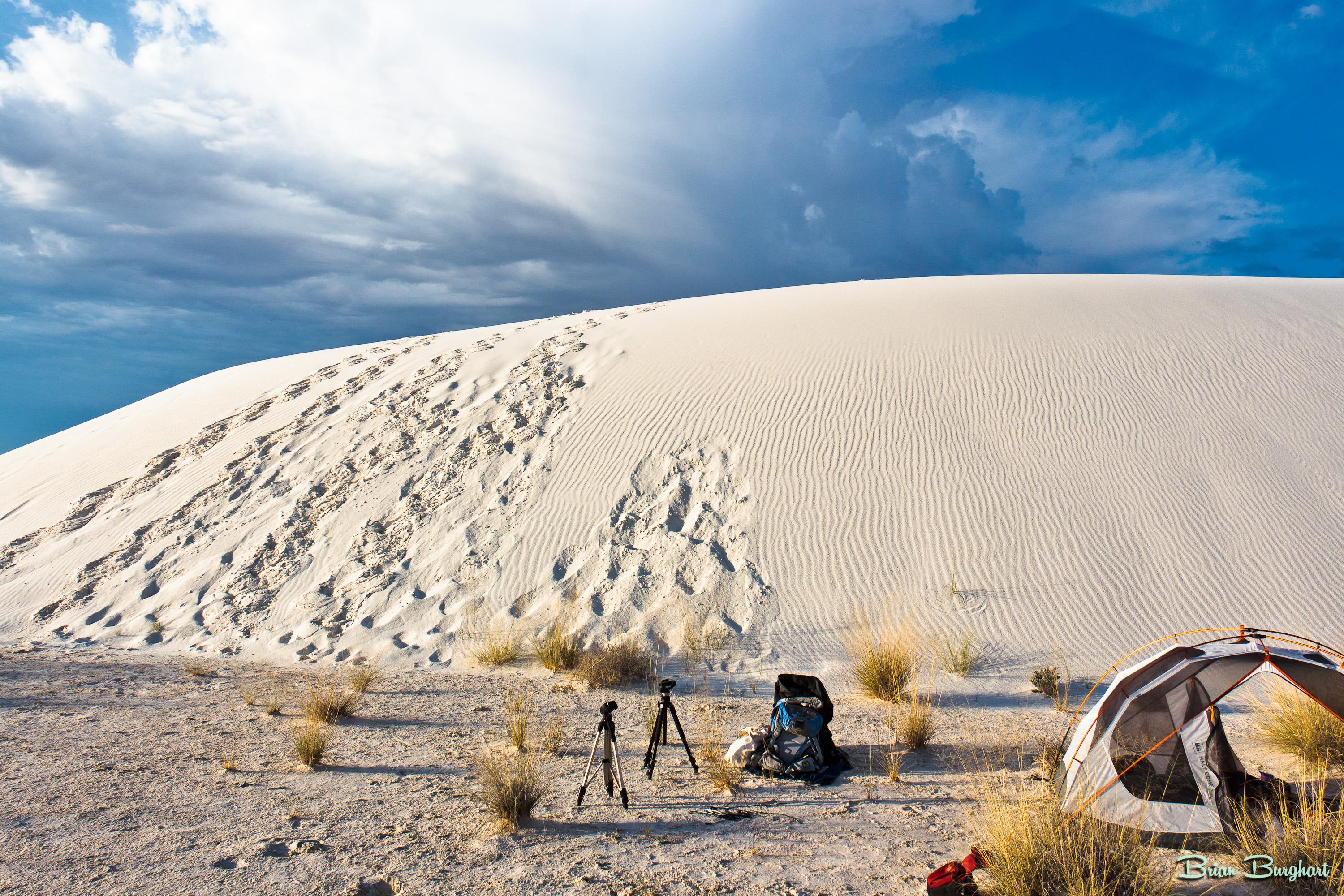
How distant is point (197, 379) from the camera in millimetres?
21375

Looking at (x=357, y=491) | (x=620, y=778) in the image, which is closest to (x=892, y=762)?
(x=620, y=778)

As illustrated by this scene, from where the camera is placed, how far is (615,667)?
24.1 feet

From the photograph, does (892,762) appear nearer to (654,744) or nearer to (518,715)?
(654,744)

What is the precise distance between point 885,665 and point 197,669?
7.21 metres

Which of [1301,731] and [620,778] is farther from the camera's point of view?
[1301,731]

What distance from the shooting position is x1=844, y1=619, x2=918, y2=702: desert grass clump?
676 cm

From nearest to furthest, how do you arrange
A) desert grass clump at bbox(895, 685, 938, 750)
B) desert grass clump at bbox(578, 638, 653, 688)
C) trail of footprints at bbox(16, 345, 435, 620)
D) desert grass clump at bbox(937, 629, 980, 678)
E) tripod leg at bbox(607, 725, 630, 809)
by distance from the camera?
tripod leg at bbox(607, 725, 630, 809)
desert grass clump at bbox(895, 685, 938, 750)
desert grass clump at bbox(578, 638, 653, 688)
desert grass clump at bbox(937, 629, 980, 678)
trail of footprints at bbox(16, 345, 435, 620)

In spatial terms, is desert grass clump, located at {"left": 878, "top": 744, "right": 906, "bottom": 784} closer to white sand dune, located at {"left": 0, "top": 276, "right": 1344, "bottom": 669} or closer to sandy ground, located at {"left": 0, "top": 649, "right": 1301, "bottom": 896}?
sandy ground, located at {"left": 0, "top": 649, "right": 1301, "bottom": 896}

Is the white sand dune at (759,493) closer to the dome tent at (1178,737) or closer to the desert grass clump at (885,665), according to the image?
the desert grass clump at (885,665)

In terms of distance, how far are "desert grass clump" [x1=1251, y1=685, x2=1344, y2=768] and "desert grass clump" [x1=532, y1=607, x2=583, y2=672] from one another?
5.95m

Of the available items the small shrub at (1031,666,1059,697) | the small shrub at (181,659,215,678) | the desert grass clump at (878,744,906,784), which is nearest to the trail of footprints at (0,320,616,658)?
the small shrub at (181,659,215,678)

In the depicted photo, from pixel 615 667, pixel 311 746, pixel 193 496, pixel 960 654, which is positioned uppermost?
pixel 193 496

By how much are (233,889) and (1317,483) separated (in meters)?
12.9

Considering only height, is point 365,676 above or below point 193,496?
below
